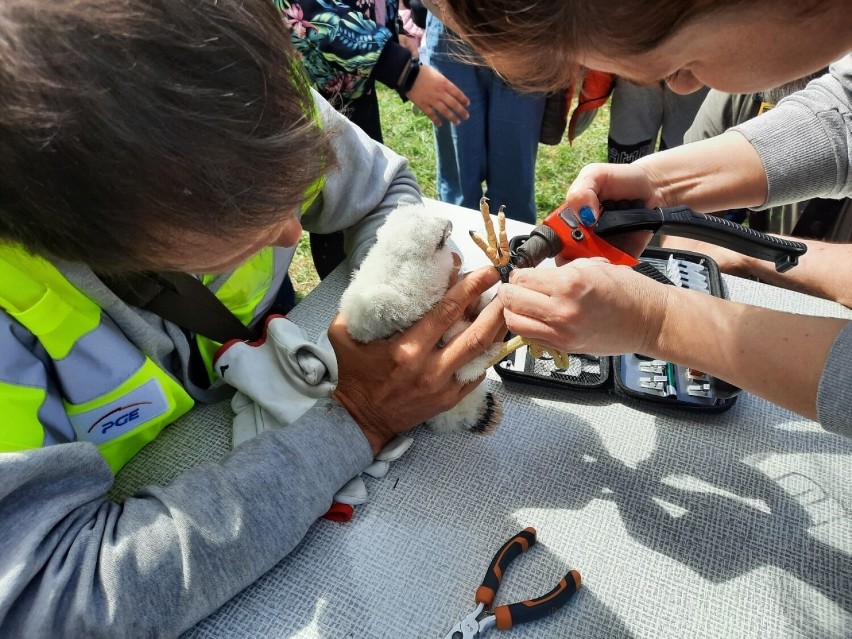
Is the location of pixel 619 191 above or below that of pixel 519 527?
above

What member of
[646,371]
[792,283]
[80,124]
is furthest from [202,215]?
[792,283]

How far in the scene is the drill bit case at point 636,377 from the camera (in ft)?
3.29

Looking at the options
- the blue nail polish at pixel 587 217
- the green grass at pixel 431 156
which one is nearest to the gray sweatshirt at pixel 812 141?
the blue nail polish at pixel 587 217

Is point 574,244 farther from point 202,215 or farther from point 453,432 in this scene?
point 202,215

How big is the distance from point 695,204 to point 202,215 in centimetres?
100

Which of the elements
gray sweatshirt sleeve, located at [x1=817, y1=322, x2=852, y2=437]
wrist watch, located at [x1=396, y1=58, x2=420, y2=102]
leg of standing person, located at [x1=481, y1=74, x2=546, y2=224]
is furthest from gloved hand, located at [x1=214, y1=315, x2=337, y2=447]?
leg of standing person, located at [x1=481, y1=74, x2=546, y2=224]

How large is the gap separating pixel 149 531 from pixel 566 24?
Result: 80cm

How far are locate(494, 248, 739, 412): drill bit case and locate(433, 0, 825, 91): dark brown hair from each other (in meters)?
0.56

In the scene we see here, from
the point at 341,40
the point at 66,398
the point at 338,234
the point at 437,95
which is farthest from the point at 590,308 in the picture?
the point at 437,95

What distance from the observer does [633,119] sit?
2338mm

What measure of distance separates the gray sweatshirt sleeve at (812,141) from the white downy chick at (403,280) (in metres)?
0.72

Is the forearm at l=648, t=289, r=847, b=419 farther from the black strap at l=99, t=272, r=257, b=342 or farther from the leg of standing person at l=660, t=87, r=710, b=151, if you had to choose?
the leg of standing person at l=660, t=87, r=710, b=151

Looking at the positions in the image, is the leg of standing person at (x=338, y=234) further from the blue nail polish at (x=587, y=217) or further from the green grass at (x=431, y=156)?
the green grass at (x=431, y=156)

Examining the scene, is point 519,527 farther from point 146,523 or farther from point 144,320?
point 144,320
